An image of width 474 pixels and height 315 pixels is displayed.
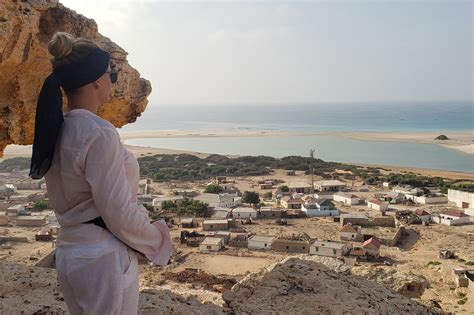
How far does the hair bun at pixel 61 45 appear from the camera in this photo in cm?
200

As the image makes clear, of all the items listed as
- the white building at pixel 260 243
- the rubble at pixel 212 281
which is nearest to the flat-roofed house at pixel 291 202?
the white building at pixel 260 243

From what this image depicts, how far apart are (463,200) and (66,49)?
3150 centimetres

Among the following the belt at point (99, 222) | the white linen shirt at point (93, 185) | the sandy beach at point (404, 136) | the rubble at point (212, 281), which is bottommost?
the sandy beach at point (404, 136)

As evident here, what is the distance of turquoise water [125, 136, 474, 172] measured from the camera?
175 feet

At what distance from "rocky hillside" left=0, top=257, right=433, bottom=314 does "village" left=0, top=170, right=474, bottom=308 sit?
20.5 ft

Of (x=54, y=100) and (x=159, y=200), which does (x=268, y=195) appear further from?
(x=54, y=100)

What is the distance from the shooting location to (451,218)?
2550 centimetres

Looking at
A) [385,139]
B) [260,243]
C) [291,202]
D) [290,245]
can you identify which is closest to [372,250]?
[290,245]

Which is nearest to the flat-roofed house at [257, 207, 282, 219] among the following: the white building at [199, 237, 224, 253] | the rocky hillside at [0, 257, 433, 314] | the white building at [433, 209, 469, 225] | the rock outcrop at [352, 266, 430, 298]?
the white building at [199, 237, 224, 253]

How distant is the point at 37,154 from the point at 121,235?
0.50 metres

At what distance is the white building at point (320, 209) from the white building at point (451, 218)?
5577 mm

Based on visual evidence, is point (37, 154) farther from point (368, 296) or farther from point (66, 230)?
point (368, 296)

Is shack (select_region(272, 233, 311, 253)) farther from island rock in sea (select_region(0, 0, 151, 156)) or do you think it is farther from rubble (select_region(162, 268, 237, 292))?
island rock in sea (select_region(0, 0, 151, 156))

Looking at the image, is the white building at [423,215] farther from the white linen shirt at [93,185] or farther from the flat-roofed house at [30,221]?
the white linen shirt at [93,185]
